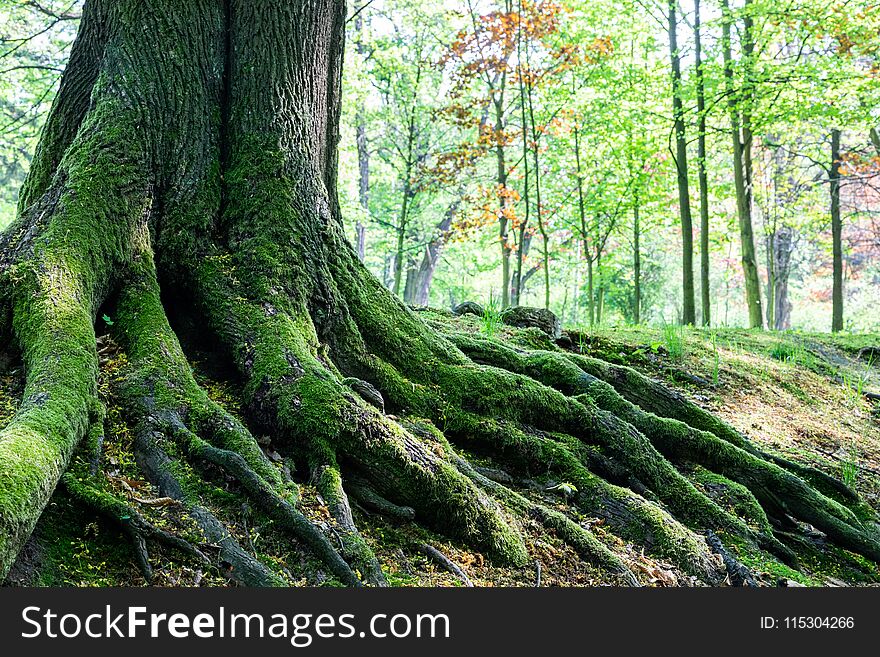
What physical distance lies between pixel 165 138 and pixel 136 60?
1.80ft

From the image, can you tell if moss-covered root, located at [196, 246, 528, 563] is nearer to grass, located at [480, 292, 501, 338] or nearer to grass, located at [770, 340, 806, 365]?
grass, located at [480, 292, 501, 338]

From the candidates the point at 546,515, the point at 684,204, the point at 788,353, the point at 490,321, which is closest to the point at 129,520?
the point at 546,515

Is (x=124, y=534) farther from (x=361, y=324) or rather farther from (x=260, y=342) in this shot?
(x=361, y=324)

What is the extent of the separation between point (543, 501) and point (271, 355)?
6.08ft

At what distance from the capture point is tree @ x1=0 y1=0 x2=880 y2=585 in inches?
113

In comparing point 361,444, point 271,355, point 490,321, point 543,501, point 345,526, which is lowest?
point 543,501

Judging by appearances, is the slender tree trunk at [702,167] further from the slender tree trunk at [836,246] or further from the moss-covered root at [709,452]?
the moss-covered root at [709,452]

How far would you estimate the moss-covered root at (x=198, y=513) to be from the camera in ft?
8.11

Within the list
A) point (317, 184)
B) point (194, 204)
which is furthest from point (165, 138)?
point (317, 184)

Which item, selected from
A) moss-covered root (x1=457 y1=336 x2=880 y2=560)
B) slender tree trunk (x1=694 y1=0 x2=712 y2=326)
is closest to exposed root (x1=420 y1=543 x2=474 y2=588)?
moss-covered root (x1=457 y1=336 x2=880 y2=560)

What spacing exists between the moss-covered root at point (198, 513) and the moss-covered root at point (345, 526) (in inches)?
14.6

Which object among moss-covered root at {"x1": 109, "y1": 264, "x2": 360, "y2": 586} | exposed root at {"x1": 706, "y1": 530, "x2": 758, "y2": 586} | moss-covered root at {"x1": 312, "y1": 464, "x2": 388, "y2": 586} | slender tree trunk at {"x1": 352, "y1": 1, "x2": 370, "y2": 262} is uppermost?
slender tree trunk at {"x1": 352, "y1": 1, "x2": 370, "y2": 262}

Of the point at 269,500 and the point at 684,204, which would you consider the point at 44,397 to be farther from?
the point at 684,204

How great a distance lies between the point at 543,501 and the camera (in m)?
3.83
